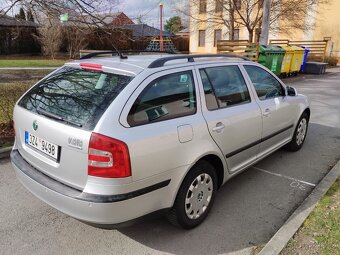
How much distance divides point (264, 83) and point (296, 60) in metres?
13.9

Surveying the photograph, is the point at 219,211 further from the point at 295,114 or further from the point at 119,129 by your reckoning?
the point at 295,114

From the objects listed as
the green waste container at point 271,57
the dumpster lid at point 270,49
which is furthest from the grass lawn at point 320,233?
the dumpster lid at point 270,49

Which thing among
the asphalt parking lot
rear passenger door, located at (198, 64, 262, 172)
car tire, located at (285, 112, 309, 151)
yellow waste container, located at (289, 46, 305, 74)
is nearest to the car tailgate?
the asphalt parking lot

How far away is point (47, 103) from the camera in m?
2.98

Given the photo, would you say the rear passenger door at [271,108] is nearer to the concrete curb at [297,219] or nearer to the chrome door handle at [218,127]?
the concrete curb at [297,219]

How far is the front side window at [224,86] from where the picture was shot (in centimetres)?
333

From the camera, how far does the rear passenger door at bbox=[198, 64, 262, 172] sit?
10.8 feet

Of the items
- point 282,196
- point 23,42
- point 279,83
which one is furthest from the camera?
point 23,42

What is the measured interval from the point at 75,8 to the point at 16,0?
1.25m

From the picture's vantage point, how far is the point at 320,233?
300 cm

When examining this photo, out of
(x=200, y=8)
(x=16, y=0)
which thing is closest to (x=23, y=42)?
(x=200, y=8)

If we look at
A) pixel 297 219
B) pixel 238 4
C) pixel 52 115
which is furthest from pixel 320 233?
pixel 238 4

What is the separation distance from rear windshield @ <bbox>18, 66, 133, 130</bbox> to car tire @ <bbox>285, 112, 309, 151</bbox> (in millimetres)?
3434

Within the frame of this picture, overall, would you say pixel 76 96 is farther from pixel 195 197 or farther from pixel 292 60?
pixel 292 60
